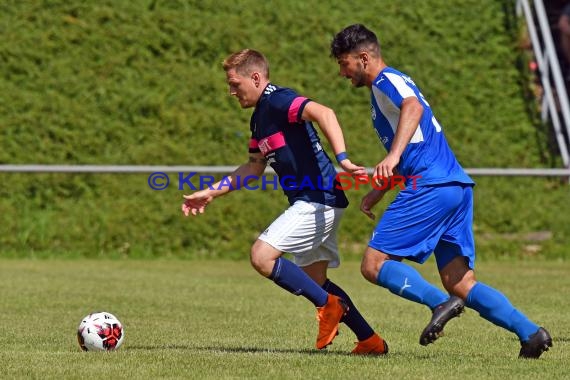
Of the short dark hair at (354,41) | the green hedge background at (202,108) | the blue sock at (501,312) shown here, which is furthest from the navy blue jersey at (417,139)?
the green hedge background at (202,108)

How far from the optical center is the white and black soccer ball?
23.7 ft

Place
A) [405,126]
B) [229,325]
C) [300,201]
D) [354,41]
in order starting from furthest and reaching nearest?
[229,325]
[300,201]
[354,41]
[405,126]

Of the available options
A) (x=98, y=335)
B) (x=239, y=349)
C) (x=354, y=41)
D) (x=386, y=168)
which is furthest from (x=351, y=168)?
(x=98, y=335)

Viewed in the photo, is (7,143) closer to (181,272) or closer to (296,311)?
(181,272)

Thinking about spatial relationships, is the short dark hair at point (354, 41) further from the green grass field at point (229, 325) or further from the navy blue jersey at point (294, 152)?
the green grass field at point (229, 325)


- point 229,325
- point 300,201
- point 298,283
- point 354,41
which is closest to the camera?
point 354,41

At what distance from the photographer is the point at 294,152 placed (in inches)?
277

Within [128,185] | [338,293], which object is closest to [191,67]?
[128,185]

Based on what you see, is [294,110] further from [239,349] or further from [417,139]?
[239,349]

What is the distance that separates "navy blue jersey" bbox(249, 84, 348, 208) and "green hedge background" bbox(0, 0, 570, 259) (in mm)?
8809

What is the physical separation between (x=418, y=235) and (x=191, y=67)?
11.7 m

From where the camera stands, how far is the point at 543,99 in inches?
705

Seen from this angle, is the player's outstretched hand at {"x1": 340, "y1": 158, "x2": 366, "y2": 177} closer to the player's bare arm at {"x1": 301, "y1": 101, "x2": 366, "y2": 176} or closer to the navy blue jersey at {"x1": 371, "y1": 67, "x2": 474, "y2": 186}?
the player's bare arm at {"x1": 301, "y1": 101, "x2": 366, "y2": 176}

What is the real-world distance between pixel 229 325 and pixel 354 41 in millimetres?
3087
